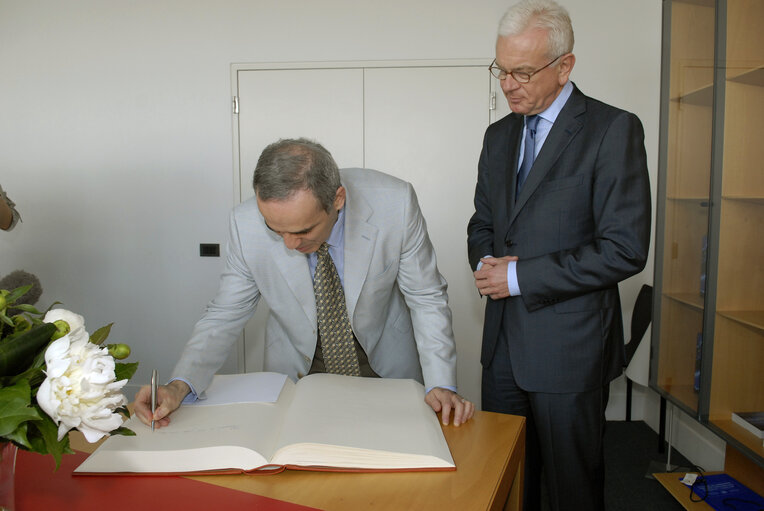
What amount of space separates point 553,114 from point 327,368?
0.98 meters

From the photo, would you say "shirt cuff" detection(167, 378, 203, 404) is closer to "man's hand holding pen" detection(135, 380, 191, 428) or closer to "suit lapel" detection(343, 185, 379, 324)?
"man's hand holding pen" detection(135, 380, 191, 428)

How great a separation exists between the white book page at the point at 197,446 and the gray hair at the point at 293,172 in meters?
0.49

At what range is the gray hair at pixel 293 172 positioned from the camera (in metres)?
1.35

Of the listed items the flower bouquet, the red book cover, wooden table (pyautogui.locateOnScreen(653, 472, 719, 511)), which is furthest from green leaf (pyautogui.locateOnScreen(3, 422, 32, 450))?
wooden table (pyautogui.locateOnScreen(653, 472, 719, 511))

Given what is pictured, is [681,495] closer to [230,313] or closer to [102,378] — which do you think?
[230,313]

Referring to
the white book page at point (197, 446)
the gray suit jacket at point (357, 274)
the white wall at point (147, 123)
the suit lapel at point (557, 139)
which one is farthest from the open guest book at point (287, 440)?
the white wall at point (147, 123)

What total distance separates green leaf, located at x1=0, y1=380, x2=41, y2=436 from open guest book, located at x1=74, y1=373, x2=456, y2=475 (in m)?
0.39

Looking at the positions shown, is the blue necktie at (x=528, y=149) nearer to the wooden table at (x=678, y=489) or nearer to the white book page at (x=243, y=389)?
the white book page at (x=243, y=389)

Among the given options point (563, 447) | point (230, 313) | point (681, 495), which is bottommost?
point (681, 495)

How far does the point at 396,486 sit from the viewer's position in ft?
3.39

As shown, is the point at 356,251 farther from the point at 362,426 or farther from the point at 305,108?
the point at 305,108

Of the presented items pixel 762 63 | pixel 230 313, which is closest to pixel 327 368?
pixel 230 313

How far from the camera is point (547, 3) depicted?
159 centimetres

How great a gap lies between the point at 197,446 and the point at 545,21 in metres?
1.31
